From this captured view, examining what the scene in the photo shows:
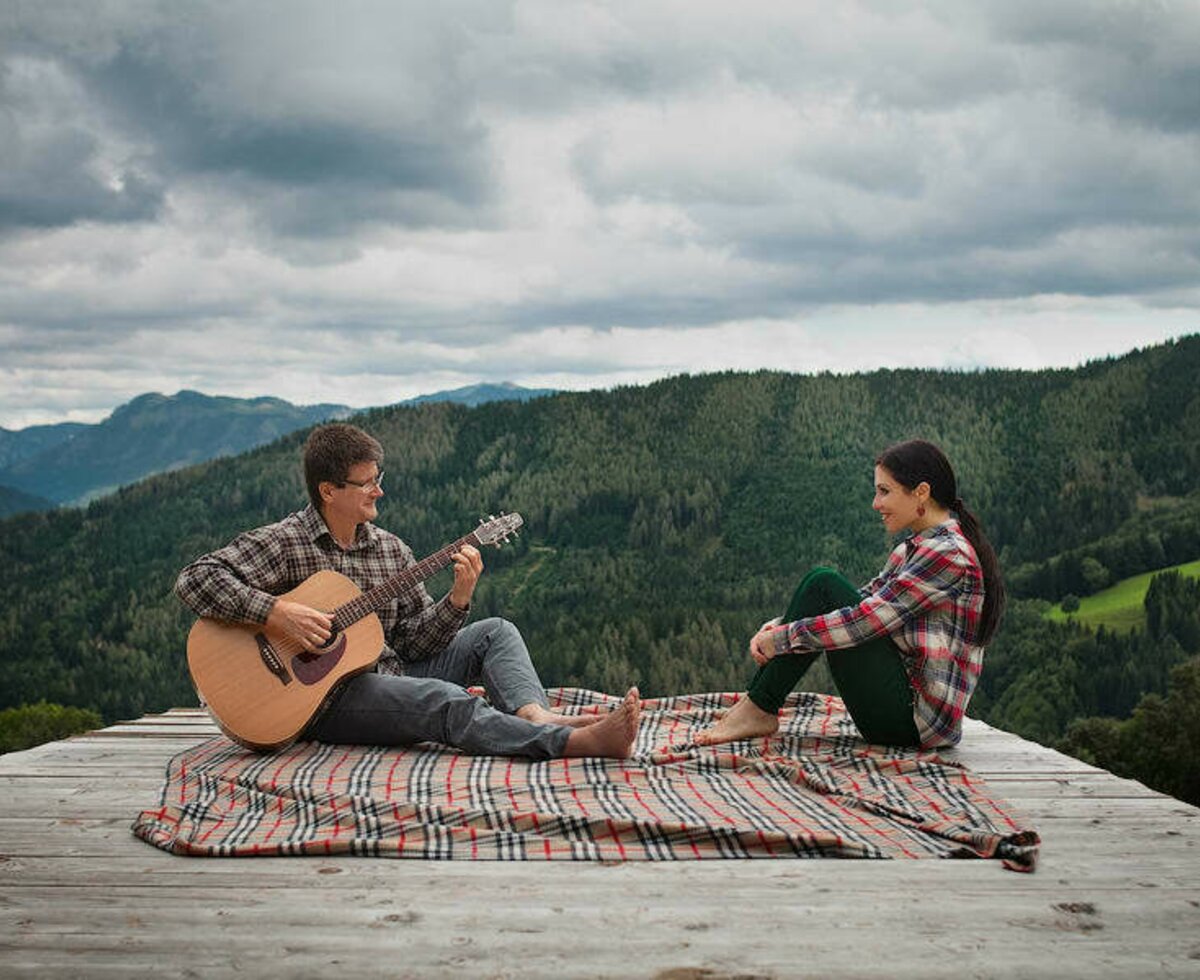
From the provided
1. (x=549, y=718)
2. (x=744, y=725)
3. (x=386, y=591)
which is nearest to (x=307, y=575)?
(x=386, y=591)

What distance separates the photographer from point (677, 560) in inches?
3969

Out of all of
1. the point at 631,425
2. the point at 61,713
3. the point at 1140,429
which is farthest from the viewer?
the point at 631,425

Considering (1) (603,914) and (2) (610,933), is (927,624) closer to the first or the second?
(1) (603,914)

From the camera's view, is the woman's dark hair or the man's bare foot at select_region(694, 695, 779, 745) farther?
the man's bare foot at select_region(694, 695, 779, 745)

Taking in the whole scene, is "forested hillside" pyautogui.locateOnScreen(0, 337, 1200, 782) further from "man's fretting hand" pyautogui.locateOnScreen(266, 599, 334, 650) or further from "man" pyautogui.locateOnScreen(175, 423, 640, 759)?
"man's fretting hand" pyautogui.locateOnScreen(266, 599, 334, 650)

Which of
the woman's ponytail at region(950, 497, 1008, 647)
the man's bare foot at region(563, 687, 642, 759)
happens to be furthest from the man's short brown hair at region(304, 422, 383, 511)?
the woman's ponytail at region(950, 497, 1008, 647)

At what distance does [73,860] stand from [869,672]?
Answer: 330 cm

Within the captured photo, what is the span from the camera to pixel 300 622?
535 centimetres

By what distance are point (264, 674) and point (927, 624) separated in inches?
121

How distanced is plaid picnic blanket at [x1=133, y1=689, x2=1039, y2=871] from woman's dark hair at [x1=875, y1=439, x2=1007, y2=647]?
2.28 feet

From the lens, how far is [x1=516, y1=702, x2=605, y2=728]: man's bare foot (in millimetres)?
5398

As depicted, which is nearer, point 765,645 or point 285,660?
point 765,645

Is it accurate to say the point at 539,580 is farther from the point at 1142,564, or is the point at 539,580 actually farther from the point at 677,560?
the point at 1142,564

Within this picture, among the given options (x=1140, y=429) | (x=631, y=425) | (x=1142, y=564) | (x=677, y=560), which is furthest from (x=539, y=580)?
(x=1140, y=429)
